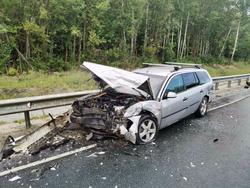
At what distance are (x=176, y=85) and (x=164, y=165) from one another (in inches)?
97.0

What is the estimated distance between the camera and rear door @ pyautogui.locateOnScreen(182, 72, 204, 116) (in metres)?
6.70

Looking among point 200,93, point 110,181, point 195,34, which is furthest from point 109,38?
point 110,181

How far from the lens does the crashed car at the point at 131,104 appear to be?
509 cm

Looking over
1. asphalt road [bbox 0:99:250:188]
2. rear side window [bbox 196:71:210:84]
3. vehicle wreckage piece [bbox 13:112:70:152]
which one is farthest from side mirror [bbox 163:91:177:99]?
vehicle wreckage piece [bbox 13:112:70:152]

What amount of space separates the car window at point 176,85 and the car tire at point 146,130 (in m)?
0.97

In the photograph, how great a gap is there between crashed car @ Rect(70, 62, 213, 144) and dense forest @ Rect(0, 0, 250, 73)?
12.1 metres

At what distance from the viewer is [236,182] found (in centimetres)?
393

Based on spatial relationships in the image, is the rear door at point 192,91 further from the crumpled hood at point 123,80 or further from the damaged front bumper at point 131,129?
the damaged front bumper at point 131,129

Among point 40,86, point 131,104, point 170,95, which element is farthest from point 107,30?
point 131,104

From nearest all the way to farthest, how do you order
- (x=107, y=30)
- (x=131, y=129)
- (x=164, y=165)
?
(x=164, y=165)
(x=131, y=129)
(x=107, y=30)

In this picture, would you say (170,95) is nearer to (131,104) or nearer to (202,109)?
(131,104)

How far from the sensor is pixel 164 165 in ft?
14.5

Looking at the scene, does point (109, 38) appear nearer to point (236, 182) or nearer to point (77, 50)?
point (77, 50)

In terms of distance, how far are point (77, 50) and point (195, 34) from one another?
17285mm
